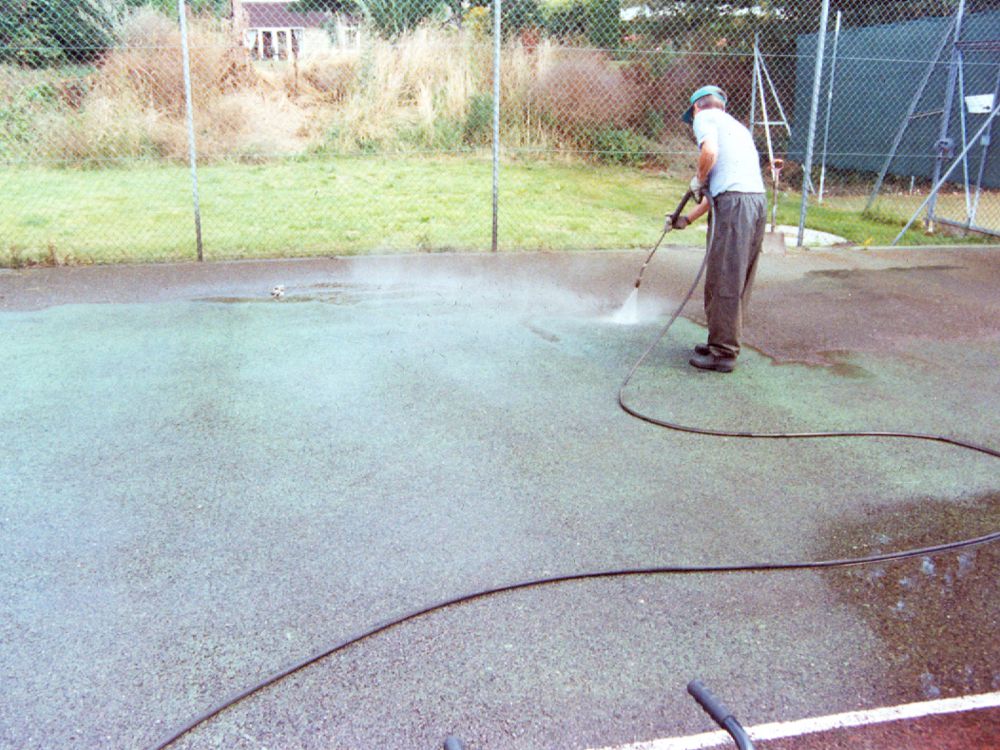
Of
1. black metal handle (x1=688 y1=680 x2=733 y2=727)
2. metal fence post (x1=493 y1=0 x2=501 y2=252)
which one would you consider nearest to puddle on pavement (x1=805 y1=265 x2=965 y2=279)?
metal fence post (x1=493 y1=0 x2=501 y2=252)

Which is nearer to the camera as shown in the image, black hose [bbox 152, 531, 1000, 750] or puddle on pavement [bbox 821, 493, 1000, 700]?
black hose [bbox 152, 531, 1000, 750]

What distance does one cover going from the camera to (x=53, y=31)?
343 inches

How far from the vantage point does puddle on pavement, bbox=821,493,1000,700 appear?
302 cm

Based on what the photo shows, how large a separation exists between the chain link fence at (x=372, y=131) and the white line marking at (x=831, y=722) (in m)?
7.24

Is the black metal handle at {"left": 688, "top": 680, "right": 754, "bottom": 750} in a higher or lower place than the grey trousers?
lower

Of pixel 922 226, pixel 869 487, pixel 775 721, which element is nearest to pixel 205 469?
pixel 775 721

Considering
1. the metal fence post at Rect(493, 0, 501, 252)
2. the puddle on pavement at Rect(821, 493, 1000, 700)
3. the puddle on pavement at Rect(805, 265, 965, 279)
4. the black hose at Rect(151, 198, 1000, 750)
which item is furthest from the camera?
the puddle on pavement at Rect(805, 265, 965, 279)

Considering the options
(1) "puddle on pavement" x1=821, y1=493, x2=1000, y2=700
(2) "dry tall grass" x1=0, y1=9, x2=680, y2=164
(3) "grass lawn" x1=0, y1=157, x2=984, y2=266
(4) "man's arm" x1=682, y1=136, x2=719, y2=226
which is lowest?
(1) "puddle on pavement" x1=821, y1=493, x2=1000, y2=700

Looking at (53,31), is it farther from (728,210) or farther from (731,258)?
(731,258)

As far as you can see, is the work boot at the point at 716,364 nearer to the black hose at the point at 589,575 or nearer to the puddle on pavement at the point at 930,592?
the puddle on pavement at the point at 930,592

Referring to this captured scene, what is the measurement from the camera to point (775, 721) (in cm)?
276

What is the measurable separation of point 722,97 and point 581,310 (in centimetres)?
227

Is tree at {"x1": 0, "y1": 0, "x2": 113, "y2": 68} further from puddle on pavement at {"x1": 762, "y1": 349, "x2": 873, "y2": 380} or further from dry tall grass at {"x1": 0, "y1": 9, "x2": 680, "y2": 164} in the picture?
puddle on pavement at {"x1": 762, "y1": 349, "x2": 873, "y2": 380}

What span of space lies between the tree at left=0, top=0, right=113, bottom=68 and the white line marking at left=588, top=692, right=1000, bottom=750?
865cm
